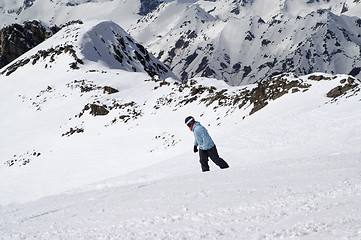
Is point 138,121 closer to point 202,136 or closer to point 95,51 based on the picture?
point 202,136

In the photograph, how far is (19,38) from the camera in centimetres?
10400

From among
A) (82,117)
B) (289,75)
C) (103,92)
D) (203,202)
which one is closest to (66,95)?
(103,92)

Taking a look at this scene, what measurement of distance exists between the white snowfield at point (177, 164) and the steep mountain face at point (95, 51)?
15151 mm

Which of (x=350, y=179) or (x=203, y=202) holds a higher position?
(x=203, y=202)

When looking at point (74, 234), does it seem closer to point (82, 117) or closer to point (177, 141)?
point (177, 141)

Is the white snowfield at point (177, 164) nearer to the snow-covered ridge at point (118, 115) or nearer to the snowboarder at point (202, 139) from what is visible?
the snow-covered ridge at point (118, 115)

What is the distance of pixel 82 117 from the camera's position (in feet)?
131

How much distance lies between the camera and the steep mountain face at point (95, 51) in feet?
215

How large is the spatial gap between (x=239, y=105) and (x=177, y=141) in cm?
555

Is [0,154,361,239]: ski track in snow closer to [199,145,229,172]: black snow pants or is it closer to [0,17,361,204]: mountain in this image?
[199,145,229,172]: black snow pants

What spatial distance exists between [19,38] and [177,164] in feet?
339

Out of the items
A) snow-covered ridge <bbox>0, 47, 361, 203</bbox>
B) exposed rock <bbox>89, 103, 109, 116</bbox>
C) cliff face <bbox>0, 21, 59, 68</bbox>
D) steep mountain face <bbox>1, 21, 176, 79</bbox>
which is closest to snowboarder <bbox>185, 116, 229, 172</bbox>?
snow-covered ridge <bbox>0, 47, 361, 203</bbox>

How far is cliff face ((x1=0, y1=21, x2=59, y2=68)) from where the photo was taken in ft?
337

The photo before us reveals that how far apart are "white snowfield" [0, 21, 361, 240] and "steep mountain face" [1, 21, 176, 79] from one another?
49.7ft
